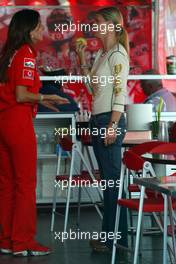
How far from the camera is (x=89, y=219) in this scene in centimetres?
752

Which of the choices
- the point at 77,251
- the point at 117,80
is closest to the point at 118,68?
the point at 117,80

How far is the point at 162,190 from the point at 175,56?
206 inches

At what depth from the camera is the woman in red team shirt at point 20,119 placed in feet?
17.6

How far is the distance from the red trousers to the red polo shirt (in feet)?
0.23

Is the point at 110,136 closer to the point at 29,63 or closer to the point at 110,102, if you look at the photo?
the point at 110,102

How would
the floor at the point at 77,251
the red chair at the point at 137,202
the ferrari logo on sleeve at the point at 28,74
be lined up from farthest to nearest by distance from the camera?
1. the floor at the point at 77,251
2. the ferrari logo on sleeve at the point at 28,74
3. the red chair at the point at 137,202

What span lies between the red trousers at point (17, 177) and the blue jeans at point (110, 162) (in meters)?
0.43

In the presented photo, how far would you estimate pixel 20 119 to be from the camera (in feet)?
17.7

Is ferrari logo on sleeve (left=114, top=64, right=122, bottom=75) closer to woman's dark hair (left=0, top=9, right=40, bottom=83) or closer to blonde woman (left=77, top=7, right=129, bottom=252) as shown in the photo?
blonde woman (left=77, top=7, right=129, bottom=252)

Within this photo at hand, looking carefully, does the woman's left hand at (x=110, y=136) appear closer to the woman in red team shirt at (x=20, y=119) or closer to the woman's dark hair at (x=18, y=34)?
the woman in red team shirt at (x=20, y=119)

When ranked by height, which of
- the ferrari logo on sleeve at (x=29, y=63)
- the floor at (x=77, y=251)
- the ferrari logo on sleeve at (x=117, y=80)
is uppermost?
the ferrari logo on sleeve at (x=29, y=63)

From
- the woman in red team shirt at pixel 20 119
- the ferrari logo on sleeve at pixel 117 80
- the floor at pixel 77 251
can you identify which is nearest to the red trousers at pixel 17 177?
the woman in red team shirt at pixel 20 119

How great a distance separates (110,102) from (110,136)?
0.79 feet

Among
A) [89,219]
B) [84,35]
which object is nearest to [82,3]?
[84,35]
